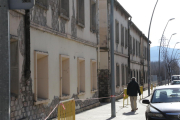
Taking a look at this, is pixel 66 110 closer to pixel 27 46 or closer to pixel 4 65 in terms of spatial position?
pixel 27 46

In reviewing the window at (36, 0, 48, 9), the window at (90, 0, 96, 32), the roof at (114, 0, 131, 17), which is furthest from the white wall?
the roof at (114, 0, 131, 17)

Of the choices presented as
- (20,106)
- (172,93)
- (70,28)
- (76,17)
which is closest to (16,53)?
(20,106)

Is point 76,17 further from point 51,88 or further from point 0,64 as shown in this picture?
point 0,64

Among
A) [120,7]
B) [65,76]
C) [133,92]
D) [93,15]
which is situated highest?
[120,7]

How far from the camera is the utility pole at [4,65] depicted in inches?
205

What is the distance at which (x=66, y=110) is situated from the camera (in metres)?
10.1

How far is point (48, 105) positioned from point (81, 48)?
5.85 meters

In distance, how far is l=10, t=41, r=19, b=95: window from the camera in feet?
34.4

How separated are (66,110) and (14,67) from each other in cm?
205

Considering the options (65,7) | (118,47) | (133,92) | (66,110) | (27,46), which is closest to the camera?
(66,110)

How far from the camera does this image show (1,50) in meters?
5.28

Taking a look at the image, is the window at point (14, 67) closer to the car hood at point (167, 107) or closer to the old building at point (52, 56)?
the old building at point (52, 56)

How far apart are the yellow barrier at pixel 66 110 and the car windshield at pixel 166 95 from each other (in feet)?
8.73

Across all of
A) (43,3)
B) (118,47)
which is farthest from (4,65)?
(118,47)
